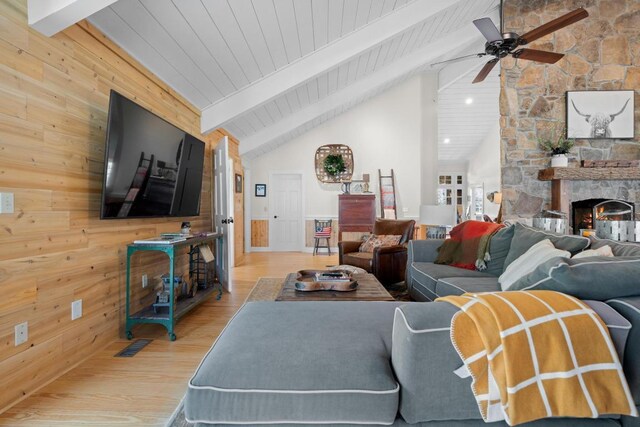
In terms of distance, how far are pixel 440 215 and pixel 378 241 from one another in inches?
33.6

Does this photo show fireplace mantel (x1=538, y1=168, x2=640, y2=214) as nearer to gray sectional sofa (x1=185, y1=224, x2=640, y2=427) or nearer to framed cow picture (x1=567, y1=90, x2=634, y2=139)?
framed cow picture (x1=567, y1=90, x2=634, y2=139)

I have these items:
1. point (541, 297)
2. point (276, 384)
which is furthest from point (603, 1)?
point (276, 384)

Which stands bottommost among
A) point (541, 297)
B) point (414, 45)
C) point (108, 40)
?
point (541, 297)

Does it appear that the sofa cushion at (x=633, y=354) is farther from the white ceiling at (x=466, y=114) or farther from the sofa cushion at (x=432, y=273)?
the white ceiling at (x=466, y=114)

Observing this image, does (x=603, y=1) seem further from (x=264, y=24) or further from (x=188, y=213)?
(x=188, y=213)

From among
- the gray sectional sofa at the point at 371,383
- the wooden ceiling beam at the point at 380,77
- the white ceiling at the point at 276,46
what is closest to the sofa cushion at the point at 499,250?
the gray sectional sofa at the point at 371,383

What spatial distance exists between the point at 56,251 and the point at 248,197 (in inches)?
213

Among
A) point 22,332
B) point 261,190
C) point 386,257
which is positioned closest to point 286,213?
point 261,190

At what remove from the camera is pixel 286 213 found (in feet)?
24.6

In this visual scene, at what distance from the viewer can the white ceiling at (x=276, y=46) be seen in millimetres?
2491

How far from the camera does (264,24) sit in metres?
2.88

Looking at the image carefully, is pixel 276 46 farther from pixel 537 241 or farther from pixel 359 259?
pixel 537 241

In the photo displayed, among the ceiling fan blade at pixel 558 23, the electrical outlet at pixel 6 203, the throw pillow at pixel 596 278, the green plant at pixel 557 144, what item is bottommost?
the throw pillow at pixel 596 278

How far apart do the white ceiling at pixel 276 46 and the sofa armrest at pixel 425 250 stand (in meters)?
2.26
